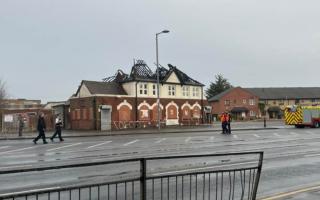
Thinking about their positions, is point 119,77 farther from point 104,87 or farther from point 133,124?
point 133,124

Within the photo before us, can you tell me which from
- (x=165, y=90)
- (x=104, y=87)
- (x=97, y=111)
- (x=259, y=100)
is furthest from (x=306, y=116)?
(x=259, y=100)

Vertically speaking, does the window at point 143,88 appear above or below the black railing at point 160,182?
above

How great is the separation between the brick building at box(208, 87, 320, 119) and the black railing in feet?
353

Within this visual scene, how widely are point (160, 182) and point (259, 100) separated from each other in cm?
12264

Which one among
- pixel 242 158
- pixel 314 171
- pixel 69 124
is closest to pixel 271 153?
pixel 314 171

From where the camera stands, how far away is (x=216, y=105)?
12075 centimetres

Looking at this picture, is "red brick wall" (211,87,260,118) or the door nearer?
the door

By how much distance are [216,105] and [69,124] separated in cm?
6682

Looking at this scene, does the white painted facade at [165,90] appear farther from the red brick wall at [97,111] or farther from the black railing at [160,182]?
the black railing at [160,182]

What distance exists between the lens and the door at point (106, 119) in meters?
52.8

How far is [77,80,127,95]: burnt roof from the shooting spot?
55781 millimetres

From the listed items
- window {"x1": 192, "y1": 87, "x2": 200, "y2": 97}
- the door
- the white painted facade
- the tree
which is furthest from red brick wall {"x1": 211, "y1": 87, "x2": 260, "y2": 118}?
the door

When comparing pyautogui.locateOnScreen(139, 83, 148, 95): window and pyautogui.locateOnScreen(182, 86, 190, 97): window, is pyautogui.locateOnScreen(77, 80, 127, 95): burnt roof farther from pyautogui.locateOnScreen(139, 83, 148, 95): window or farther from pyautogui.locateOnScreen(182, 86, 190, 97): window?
pyautogui.locateOnScreen(182, 86, 190, 97): window

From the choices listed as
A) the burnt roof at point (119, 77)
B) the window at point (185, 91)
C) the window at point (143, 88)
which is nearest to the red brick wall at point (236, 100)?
the window at point (185, 91)
